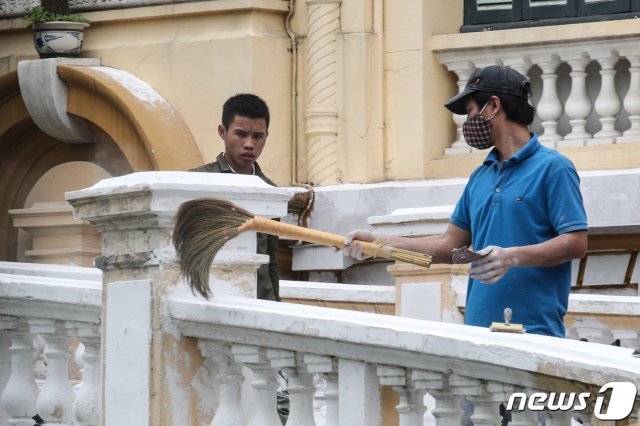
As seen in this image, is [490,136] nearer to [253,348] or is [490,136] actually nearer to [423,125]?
[253,348]

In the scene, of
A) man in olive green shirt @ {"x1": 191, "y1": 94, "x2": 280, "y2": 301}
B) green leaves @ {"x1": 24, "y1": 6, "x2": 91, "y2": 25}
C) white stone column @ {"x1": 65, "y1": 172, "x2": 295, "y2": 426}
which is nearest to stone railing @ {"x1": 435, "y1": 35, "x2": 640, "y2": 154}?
green leaves @ {"x1": 24, "y1": 6, "x2": 91, "y2": 25}

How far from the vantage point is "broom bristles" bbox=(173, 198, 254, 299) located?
243 inches

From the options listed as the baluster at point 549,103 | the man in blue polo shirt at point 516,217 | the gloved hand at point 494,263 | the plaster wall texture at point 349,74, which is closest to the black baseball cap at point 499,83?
the man in blue polo shirt at point 516,217

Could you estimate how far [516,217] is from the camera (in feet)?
20.1

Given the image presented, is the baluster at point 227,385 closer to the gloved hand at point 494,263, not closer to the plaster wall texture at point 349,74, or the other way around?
the gloved hand at point 494,263

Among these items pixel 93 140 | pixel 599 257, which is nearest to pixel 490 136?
pixel 599 257

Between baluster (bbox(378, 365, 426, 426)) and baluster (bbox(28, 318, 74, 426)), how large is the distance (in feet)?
5.43

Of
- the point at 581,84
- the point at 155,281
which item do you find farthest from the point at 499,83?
the point at 581,84

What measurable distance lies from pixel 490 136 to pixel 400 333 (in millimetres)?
1147

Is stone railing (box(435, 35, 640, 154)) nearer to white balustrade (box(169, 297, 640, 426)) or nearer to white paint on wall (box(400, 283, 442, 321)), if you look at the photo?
white paint on wall (box(400, 283, 442, 321))

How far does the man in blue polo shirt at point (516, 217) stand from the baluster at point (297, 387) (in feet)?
1.68

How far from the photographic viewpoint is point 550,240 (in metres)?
6.00

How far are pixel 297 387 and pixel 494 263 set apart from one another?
2.38ft

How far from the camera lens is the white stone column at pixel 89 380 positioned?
6645mm
